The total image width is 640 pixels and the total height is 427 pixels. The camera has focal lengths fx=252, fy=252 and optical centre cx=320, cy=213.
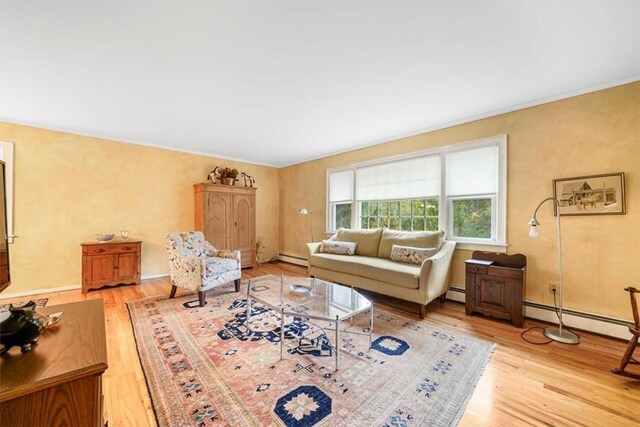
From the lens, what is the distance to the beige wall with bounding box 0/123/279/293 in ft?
12.0

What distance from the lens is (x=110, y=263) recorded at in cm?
398

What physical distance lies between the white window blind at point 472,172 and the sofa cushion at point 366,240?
128 cm

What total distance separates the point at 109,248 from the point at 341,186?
412 centimetres

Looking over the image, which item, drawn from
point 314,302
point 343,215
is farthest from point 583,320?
point 343,215

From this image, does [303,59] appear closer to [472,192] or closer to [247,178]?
[472,192]

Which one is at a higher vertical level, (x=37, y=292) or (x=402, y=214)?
(x=402, y=214)

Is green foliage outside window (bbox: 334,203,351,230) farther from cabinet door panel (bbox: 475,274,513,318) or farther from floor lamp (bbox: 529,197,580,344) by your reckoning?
floor lamp (bbox: 529,197,580,344)

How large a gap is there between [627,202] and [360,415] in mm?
3203

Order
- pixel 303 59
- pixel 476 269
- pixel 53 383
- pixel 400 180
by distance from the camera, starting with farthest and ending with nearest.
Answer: pixel 400 180 → pixel 476 269 → pixel 303 59 → pixel 53 383

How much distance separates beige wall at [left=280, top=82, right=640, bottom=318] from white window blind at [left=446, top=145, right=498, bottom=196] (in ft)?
0.62

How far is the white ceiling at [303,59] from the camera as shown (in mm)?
1683

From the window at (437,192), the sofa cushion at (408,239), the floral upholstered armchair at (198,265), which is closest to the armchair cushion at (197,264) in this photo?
the floral upholstered armchair at (198,265)

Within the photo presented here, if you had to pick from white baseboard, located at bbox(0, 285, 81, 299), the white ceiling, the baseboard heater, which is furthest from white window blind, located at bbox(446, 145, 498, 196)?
white baseboard, located at bbox(0, 285, 81, 299)

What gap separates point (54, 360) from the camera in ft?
2.73
